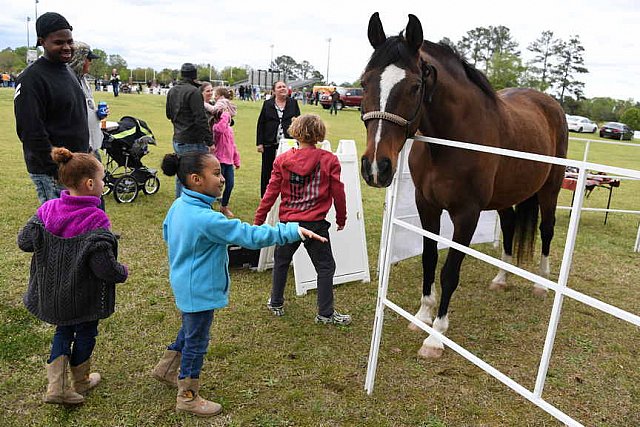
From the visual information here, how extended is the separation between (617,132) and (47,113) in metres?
36.3

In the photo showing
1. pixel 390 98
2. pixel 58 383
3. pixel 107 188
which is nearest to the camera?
pixel 58 383

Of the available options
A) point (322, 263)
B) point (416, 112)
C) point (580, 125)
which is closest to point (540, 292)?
point (322, 263)

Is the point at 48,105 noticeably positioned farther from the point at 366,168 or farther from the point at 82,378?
the point at 366,168

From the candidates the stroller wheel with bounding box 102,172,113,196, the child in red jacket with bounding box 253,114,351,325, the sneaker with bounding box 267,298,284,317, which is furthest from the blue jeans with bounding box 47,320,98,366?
the stroller wheel with bounding box 102,172,113,196

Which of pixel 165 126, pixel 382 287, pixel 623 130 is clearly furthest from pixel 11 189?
pixel 623 130

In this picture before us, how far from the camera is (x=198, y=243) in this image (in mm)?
2406

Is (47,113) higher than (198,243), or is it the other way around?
(47,113)

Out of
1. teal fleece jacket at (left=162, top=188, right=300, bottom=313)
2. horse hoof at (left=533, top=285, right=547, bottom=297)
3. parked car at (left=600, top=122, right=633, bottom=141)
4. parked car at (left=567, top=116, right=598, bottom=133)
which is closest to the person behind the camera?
teal fleece jacket at (left=162, top=188, right=300, bottom=313)

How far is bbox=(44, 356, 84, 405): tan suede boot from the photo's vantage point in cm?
254

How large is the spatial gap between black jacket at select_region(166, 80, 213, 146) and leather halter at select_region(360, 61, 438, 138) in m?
3.21

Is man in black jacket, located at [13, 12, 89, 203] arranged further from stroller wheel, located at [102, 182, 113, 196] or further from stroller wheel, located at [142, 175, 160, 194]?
stroller wheel, located at [142, 175, 160, 194]

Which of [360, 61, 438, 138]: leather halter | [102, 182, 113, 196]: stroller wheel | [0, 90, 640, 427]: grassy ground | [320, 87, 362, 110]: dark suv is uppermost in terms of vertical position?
[320, 87, 362, 110]: dark suv

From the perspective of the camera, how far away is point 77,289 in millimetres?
2436

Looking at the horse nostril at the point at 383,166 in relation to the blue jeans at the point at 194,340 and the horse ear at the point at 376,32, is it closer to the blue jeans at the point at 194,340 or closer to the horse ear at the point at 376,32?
the horse ear at the point at 376,32
